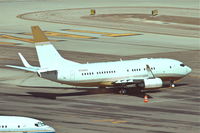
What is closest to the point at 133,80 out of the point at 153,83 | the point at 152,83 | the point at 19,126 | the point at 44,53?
the point at 152,83

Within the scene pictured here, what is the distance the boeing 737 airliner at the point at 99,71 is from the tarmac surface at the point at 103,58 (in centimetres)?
187

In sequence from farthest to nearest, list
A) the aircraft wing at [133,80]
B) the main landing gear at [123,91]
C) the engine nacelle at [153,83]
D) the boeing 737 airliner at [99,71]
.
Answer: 1. the main landing gear at [123,91]
2. the aircraft wing at [133,80]
3. the engine nacelle at [153,83]
4. the boeing 737 airliner at [99,71]

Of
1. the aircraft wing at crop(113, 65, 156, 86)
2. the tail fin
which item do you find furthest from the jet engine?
the tail fin

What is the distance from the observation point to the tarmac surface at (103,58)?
265ft

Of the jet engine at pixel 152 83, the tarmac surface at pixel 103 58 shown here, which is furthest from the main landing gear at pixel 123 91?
the jet engine at pixel 152 83

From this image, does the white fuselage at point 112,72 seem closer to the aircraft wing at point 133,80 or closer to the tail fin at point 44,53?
the aircraft wing at point 133,80

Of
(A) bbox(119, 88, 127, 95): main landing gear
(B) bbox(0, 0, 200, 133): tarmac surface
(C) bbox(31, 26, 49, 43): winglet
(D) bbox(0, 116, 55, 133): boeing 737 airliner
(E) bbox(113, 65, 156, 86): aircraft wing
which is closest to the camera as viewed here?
(D) bbox(0, 116, 55, 133): boeing 737 airliner

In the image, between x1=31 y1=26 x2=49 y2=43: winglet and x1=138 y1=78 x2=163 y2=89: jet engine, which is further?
x1=138 y1=78 x2=163 y2=89: jet engine

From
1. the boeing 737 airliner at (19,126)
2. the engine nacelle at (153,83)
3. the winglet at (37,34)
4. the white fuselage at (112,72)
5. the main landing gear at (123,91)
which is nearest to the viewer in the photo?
the boeing 737 airliner at (19,126)

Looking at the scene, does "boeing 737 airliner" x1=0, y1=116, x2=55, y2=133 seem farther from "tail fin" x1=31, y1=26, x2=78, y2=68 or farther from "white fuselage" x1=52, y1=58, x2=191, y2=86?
"tail fin" x1=31, y1=26, x2=78, y2=68

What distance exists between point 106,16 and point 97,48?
4705cm

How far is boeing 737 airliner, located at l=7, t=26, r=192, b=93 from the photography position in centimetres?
9312

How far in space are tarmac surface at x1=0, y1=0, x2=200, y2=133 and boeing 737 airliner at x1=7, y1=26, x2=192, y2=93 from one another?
1.87m

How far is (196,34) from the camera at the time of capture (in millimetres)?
154875
